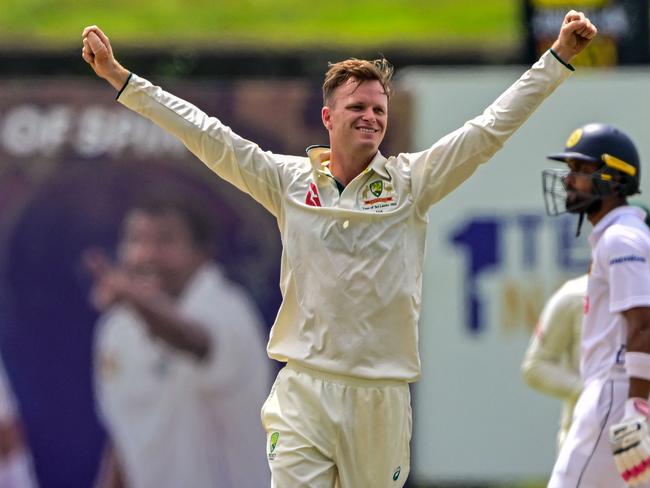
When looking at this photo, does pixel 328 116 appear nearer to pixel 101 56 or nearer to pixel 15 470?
pixel 101 56

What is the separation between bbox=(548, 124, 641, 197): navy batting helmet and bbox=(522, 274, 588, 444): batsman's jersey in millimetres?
952

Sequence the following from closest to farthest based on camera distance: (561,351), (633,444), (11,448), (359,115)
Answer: (359,115) → (633,444) → (561,351) → (11,448)

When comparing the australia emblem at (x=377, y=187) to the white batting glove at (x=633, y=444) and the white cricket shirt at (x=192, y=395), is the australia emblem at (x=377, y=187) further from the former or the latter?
the white cricket shirt at (x=192, y=395)

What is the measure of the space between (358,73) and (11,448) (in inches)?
223

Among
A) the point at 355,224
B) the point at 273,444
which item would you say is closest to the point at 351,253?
the point at 355,224

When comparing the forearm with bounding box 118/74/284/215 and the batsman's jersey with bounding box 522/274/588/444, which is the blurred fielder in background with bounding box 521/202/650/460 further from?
the forearm with bounding box 118/74/284/215

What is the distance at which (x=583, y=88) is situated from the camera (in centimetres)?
1102

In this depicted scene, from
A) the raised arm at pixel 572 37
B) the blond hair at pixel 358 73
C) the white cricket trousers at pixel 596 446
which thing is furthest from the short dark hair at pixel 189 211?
the raised arm at pixel 572 37

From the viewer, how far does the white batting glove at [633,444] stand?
6.12 meters

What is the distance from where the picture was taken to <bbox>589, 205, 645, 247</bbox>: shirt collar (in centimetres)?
660

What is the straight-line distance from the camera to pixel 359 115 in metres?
5.78

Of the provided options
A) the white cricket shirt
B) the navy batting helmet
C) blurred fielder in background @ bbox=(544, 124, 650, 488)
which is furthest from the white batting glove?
the white cricket shirt

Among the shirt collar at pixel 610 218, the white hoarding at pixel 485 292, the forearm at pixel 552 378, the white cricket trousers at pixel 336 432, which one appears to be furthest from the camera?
the white hoarding at pixel 485 292

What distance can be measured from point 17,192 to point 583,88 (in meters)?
4.03
